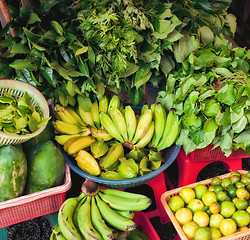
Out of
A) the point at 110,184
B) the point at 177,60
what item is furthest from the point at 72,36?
the point at 110,184

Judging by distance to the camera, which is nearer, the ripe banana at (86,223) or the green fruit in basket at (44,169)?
the ripe banana at (86,223)

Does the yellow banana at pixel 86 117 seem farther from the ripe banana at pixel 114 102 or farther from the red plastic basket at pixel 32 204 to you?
the red plastic basket at pixel 32 204

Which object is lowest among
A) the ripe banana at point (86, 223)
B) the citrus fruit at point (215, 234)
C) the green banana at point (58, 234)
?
the citrus fruit at point (215, 234)

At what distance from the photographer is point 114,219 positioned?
4.85ft

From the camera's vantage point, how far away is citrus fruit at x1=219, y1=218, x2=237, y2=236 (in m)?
1.55

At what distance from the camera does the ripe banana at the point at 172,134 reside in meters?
1.82

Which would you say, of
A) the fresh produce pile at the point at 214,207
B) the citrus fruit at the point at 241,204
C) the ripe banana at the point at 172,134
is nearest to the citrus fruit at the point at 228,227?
the fresh produce pile at the point at 214,207

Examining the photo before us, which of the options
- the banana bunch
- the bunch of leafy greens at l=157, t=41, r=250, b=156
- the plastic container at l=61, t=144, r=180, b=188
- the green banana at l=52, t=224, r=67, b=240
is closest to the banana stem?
the banana bunch

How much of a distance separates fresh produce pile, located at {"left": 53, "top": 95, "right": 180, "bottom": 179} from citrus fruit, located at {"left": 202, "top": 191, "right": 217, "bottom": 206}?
13.6 inches

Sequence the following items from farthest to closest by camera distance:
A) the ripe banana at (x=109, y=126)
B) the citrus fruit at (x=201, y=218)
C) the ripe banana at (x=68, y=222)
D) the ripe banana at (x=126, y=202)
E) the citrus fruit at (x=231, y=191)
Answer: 1. the ripe banana at (x=109, y=126)
2. the citrus fruit at (x=231, y=191)
3. the citrus fruit at (x=201, y=218)
4. the ripe banana at (x=126, y=202)
5. the ripe banana at (x=68, y=222)

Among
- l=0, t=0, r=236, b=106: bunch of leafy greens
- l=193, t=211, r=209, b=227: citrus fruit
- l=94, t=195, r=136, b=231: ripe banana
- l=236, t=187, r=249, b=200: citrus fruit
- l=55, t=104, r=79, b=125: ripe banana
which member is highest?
l=0, t=0, r=236, b=106: bunch of leafy greens

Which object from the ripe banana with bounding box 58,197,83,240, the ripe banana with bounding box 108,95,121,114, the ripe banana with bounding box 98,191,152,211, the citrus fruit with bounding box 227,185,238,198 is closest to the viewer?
the ripe banana with bounding box 58,197,83,240

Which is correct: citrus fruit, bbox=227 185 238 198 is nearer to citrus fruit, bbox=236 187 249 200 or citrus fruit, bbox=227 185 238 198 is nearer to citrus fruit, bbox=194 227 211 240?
citrus fruit, bbox=236 187 249 200

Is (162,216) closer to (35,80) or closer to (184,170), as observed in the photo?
(184,170)
